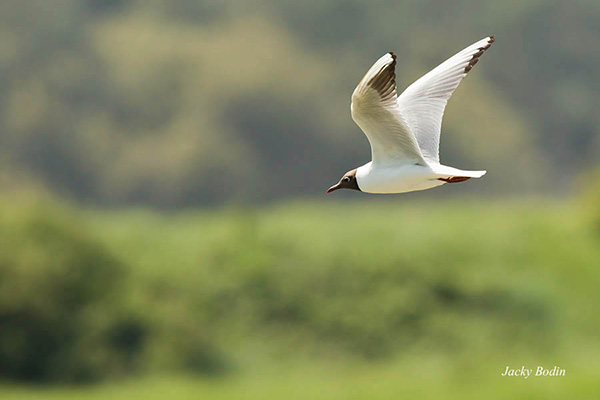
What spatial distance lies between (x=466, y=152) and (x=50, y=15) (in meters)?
17.9

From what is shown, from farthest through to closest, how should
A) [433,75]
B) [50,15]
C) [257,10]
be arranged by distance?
[257,10] → [50,15] → [433,75]

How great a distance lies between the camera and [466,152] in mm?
38969

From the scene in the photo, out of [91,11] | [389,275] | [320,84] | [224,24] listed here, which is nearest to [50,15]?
[91,11]

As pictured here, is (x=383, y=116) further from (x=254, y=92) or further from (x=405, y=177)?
(x=254, y=92)

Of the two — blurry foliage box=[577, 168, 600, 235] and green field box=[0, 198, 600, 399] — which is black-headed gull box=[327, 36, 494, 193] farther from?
blurry foliage box=[577, 168, 600, 235]

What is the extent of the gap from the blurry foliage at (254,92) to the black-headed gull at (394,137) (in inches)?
1100

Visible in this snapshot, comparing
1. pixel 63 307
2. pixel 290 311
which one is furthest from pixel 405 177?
pixel 290 311

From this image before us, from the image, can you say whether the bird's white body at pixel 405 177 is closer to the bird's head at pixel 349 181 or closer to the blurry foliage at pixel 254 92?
the bird's head at pixel 349 181

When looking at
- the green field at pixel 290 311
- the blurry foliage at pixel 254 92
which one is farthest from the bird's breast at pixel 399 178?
the blurry foliage at pixel 254 92

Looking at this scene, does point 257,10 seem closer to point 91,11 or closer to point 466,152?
point 91,11

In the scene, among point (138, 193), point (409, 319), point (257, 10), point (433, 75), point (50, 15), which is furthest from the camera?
point (257, 10)

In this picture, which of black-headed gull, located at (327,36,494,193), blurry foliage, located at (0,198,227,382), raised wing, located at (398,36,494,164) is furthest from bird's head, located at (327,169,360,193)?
blurry foliage, located at (0,198,227,382)

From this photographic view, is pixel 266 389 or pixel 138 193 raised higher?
pixel 138 193

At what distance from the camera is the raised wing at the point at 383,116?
18.0 feet
